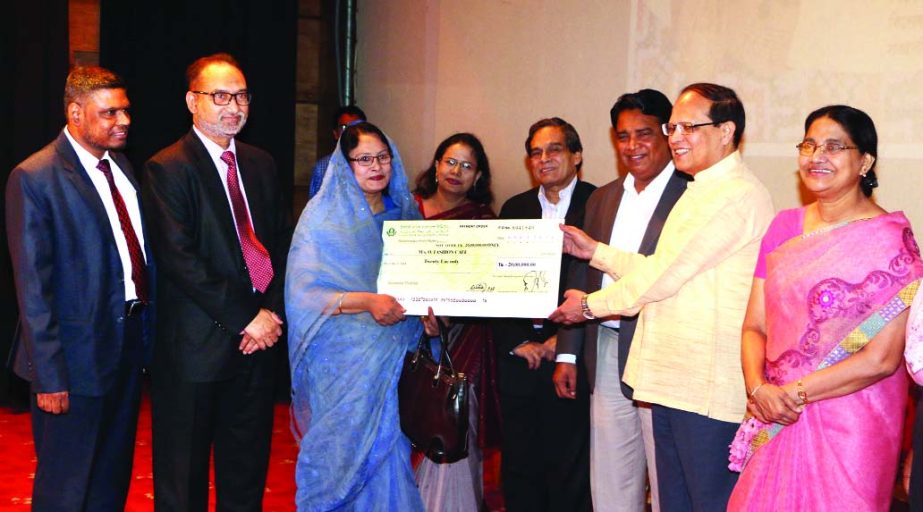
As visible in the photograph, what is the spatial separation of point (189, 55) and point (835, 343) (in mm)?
4945

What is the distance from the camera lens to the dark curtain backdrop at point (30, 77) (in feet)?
19.0

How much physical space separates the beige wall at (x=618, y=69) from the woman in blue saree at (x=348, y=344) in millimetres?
1344

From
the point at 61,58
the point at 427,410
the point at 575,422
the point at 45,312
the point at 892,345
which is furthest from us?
the point at 61,58

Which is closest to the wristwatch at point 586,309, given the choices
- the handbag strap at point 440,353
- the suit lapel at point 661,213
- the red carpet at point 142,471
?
the suit lapel at point 661,213

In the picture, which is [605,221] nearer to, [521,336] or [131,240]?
[521,336]

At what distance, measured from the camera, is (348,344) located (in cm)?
341

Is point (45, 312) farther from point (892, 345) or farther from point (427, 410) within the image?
point (892, 345)

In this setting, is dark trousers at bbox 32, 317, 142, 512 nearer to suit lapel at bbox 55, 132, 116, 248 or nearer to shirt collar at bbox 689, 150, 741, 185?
suit lapel at bbox 55, 132, 116, 248

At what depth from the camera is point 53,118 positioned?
5.93 m

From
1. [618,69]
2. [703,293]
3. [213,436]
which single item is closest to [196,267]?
[213,436]

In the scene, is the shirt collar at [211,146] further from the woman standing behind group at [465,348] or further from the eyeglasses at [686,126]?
the eyeglasses at [686,126]

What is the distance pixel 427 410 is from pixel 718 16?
1855mm

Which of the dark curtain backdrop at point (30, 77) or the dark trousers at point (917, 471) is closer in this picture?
the dark trousers at point (917, 471)

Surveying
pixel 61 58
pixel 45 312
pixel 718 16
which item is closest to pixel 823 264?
pixel 718 16
